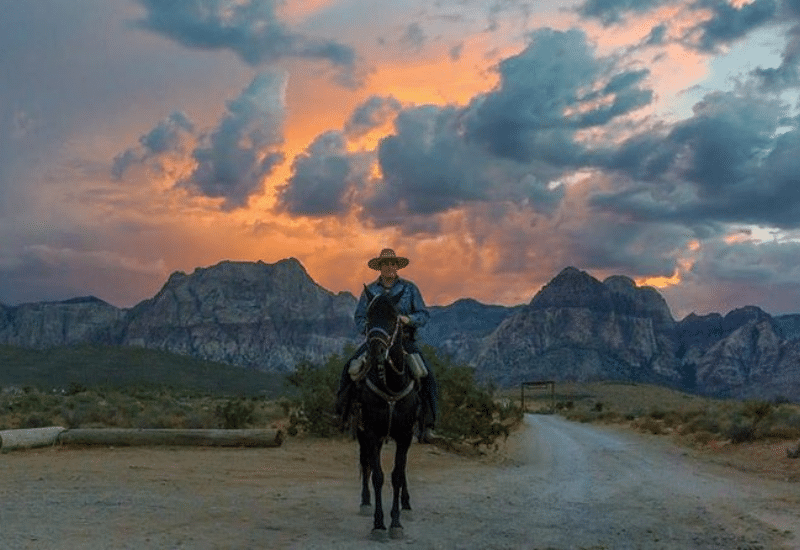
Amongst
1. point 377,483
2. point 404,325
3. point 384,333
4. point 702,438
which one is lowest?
point 702,438

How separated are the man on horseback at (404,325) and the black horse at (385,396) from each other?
1.07 feet

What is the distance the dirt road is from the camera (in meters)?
11.0

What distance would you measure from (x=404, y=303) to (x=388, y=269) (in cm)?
55

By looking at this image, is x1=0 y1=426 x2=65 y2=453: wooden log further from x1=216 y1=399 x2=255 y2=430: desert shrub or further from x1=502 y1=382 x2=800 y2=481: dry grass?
x1=502 y1=382 x2=800 y2=481: dry grass

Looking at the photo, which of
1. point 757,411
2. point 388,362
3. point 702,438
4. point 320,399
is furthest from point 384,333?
point 757,411

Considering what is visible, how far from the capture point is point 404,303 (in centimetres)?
1218

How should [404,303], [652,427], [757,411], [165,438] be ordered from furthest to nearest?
[652,427] → [757,411] → [165,438] → [404,303]

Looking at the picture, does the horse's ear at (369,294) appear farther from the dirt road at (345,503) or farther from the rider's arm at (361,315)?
the dirt road at (345,503)

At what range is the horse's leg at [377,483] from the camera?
1113 centimetres

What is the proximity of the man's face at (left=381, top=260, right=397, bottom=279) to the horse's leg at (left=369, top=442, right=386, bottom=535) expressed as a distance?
2.21 meters

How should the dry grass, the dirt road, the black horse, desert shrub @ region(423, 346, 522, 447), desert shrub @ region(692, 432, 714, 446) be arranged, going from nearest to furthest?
the dirt road, the black horse, the dry grass, desert shrub @ region(423, 346, 522, 447), desert shrub @ region(692, 432, 714, 446)

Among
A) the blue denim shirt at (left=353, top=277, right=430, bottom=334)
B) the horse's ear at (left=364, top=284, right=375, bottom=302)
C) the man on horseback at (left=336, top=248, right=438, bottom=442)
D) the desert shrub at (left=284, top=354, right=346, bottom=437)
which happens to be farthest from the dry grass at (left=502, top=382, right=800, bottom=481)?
the horse's ear at (left=364, top=284, right=375, bottom=302)

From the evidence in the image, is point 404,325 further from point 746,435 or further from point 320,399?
point 746,435

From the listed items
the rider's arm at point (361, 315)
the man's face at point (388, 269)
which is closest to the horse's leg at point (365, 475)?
the rider's arm at point (361, 315)
